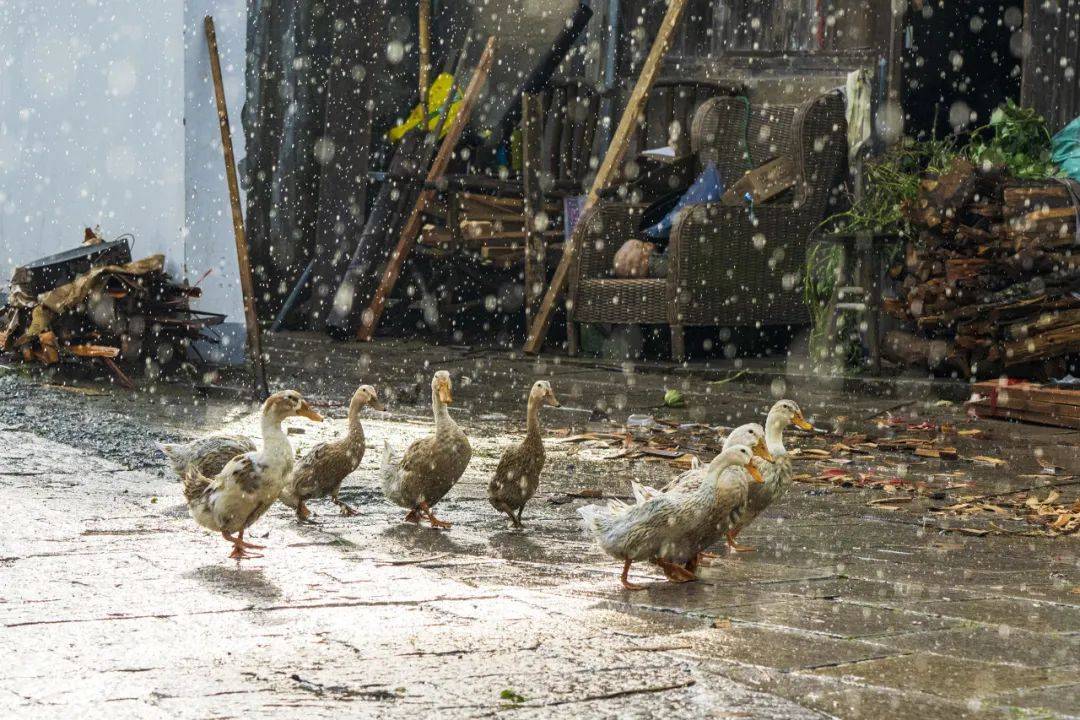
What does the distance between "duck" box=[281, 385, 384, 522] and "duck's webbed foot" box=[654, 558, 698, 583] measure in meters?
1.75

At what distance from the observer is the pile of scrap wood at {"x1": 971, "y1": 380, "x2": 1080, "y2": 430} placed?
8.73m

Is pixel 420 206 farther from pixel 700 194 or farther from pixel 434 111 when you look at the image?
pixel 700 194

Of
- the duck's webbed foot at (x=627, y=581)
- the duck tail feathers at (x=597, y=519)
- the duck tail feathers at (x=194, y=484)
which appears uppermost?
the duck tail feathers at (x=194, y=484)

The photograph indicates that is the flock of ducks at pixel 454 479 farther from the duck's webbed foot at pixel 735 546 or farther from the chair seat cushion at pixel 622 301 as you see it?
the chair seat cushion at pixel 622 301

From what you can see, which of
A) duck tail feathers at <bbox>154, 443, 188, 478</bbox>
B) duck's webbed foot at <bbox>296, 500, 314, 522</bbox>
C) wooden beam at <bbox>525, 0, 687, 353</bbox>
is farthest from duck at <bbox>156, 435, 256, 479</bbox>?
wooden beam at <bbox>525, 0, 687, 353</bbox>

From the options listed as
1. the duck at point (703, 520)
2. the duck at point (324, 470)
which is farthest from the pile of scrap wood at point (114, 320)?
the duck at point (703, 520)

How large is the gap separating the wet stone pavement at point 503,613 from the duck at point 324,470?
0.38ft

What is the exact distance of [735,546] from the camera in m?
5.38

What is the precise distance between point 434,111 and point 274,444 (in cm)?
1085

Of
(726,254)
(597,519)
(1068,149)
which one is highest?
(1068,149)

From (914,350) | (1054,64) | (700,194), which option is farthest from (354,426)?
(1054,64)

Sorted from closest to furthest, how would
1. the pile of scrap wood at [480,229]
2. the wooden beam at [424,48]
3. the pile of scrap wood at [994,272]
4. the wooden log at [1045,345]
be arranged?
the wooden log at [1045,345] < the pile of scrap wood at [994,272] < the pile of scrap wood at [480,229] < the wooden beam at [424,48]

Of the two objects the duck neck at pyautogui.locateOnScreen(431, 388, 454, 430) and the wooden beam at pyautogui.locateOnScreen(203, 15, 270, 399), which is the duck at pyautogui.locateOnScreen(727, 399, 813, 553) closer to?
the duck neck at pyautogui.locateOnScreen(431, 388, 454, 430)

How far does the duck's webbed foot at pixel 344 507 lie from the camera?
6020 millimetres
